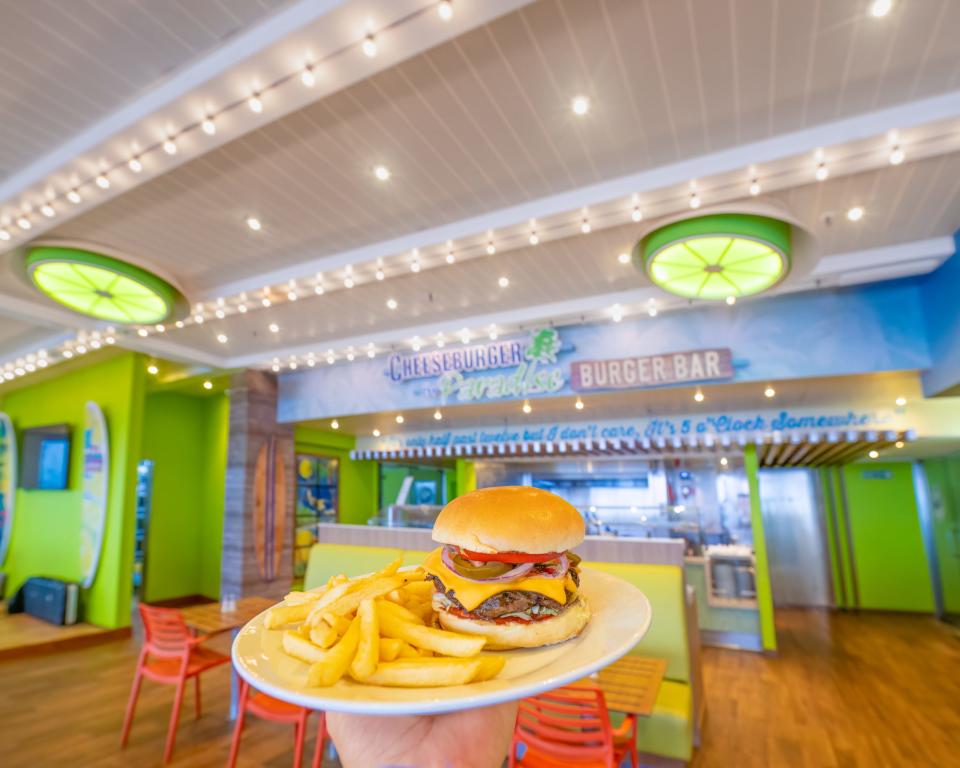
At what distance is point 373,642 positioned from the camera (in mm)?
1010


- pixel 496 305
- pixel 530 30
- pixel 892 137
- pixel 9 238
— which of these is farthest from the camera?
pixel 496 305

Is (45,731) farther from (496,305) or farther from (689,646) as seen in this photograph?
(496,305)

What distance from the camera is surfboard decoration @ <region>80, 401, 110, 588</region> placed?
8.47 meters

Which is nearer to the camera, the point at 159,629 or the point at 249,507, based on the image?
the point at 159,629

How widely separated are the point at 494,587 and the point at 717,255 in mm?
4021

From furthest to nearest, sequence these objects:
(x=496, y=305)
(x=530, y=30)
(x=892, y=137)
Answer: (x=496, y=305)
(x=892, y=137)
(x=530, y=30)

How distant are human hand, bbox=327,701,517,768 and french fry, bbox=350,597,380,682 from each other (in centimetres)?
20

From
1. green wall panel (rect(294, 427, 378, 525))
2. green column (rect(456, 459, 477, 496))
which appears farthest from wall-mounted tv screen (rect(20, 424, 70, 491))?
green column (rect(456, 459, 477, 496))

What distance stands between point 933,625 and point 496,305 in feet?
31.1

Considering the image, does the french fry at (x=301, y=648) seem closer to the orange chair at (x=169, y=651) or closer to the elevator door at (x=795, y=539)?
the orange chair at (x=169, y=651)

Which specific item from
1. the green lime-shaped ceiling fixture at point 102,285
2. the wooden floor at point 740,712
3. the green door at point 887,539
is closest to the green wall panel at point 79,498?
the wooden floor at point 740,712

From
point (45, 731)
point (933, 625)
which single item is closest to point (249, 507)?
point (45, 731)

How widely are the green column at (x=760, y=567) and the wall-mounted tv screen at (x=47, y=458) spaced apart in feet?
37.0

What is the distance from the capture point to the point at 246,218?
4.72 m
